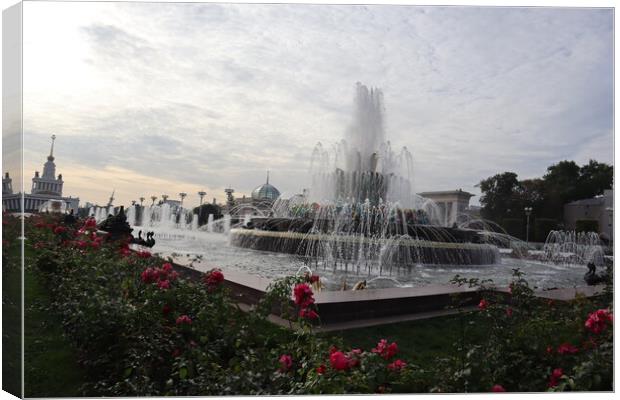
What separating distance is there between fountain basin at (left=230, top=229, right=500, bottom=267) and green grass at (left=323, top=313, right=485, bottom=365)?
4.41 meters

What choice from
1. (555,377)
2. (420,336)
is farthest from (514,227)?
(555,377)

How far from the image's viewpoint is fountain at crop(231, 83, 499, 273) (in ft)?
29.3

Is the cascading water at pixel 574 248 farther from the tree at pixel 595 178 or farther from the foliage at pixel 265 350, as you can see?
the foliage at pixel 265 350

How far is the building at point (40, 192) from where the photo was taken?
10.6 feet

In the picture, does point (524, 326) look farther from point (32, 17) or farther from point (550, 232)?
point (550, 232)

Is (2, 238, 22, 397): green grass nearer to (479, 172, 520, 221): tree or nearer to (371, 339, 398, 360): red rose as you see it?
(371, 339, 398, 360): red rose

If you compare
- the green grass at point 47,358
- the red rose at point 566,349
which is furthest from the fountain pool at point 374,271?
the red rose at point 566,349

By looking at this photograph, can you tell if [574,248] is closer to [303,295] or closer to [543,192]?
[543,192]

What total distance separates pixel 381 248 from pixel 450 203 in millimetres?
1498

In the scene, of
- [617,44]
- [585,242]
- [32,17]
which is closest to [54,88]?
[32,17]

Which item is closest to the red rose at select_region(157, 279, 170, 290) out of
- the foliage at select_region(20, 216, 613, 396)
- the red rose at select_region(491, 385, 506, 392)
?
the foliage at select_region(20, 216, 613, 396)

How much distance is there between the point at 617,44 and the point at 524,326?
8.67 ft

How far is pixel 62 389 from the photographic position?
3.05 metres

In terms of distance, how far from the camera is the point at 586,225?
5059 millimetres
